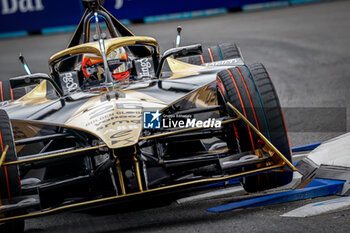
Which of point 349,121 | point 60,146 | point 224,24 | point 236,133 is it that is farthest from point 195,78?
point 224,24

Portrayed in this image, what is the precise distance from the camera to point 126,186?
377 centimetres

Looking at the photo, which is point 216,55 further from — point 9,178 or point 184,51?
point 9,178

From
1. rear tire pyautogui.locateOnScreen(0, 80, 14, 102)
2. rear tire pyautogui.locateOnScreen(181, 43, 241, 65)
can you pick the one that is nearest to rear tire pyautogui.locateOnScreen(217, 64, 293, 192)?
rear tire pyautogui.locateOnScreen(181, 43, 241, 65)

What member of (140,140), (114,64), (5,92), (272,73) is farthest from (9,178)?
(272,73)

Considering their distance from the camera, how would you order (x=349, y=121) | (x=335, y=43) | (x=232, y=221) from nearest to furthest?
(x=232, y=221) → (x=349, y=121) → (x=335, y=43)

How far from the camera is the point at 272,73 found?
9977 millimetres

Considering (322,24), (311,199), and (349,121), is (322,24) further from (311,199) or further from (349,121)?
(311,199)

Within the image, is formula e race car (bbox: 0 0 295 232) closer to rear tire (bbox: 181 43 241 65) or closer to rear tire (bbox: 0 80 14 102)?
rear tire (bbox: 0 80 14 102)

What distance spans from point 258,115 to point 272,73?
19.6ft

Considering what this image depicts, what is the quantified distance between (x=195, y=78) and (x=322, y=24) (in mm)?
9685

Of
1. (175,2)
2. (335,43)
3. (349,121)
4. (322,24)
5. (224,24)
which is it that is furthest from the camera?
(175,2)

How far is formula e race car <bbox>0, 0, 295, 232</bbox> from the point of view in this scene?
3771mm

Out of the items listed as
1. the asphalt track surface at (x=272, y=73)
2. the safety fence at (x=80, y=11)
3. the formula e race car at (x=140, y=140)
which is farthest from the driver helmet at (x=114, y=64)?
the safety fence at (x=80, y=11)

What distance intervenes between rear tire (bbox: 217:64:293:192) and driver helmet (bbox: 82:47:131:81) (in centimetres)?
157
